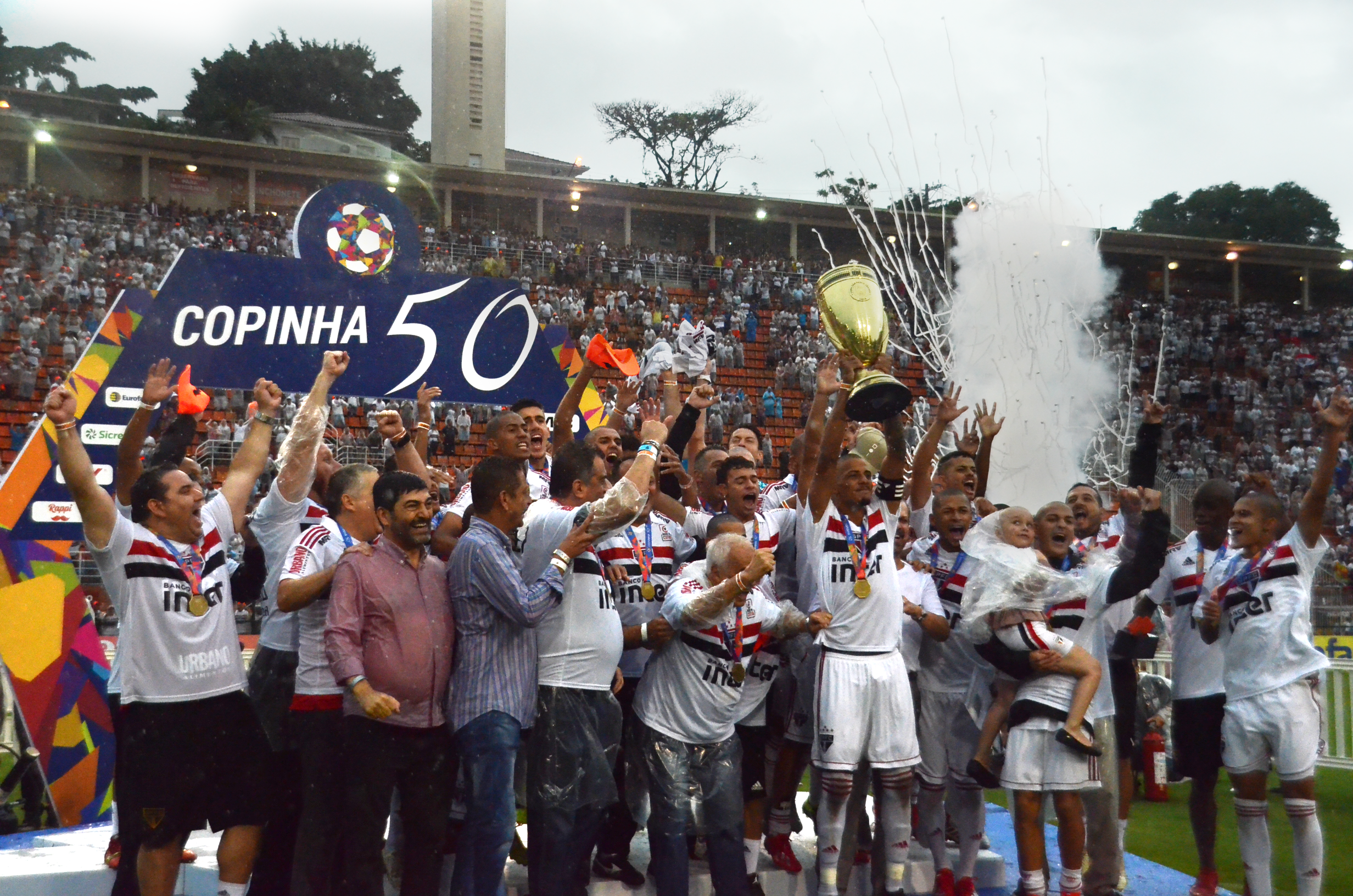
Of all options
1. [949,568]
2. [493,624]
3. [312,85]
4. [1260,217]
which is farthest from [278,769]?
[1260,217]

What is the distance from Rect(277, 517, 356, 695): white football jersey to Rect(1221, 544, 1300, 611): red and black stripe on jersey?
160 inches

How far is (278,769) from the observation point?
16.7ft

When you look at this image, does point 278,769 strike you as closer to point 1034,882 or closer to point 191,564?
point 191,564

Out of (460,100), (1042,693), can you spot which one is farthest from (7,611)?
(460,100)

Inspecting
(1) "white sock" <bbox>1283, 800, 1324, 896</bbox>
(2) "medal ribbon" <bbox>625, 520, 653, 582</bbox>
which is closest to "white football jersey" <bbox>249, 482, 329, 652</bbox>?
(2) "medal ribbon" <bbox>625, 520, 653, 582</bbox>

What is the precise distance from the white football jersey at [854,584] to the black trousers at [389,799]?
194 cm

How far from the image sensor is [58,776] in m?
7.60

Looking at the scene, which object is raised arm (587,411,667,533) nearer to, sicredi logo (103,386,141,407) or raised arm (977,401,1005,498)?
raised arm (977,401,1005,498)

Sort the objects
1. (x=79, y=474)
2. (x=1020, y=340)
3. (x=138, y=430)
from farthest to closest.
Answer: (x=1020, y=340) → (x=138, y=430) → (x=79, y=474)

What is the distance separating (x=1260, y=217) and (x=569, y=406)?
56675mm

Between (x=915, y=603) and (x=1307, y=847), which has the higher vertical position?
(x=915, y=603)

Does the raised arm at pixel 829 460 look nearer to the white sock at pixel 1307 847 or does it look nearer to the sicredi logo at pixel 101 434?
the white sock at pixel 1307 847

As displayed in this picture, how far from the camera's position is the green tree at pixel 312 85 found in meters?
48.0

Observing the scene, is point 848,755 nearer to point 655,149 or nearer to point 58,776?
point 58,776
